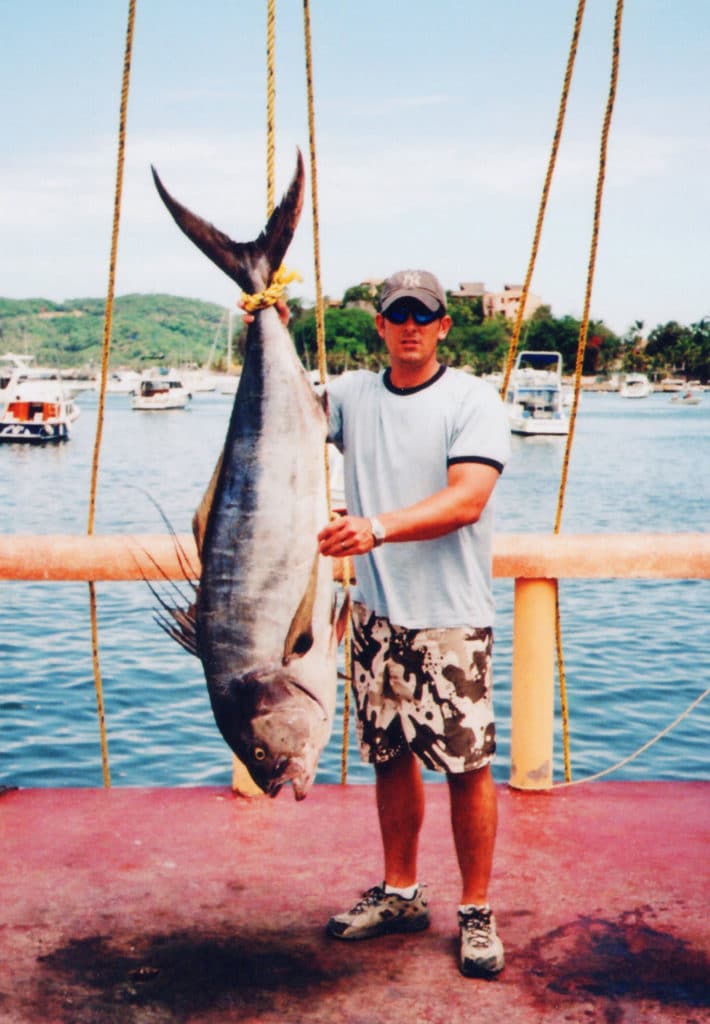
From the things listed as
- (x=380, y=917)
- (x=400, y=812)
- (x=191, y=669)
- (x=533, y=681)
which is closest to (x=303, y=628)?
(x=400, y=812)

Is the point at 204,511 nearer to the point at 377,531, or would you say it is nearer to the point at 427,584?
the point at 377,531

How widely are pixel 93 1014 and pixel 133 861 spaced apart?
2.45 feet

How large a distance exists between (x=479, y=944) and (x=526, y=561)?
46.0 inches

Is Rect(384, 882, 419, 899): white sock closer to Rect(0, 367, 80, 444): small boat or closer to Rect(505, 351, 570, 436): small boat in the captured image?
Rect(0, 367, 80, 444): small boat

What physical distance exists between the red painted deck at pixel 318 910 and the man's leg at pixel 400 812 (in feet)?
0.46

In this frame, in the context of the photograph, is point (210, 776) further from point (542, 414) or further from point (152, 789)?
point (542, 414)

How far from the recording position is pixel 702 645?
13.8 m

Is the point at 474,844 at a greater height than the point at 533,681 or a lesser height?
lesser

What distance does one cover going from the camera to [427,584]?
2449mm

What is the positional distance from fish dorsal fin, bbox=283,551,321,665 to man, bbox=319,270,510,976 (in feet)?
1.21

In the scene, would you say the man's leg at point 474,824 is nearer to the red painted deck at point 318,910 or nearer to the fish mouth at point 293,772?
the red painted deck at point 318,910

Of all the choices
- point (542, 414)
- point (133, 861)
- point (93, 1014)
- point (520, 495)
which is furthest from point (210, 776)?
point (542, 414)

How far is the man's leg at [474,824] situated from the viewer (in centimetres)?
246

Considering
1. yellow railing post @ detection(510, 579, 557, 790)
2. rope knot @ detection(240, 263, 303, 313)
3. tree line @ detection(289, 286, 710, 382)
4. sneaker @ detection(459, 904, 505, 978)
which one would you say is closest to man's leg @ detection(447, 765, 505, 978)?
sneaker @ detection(459, 904, 505, 978)
